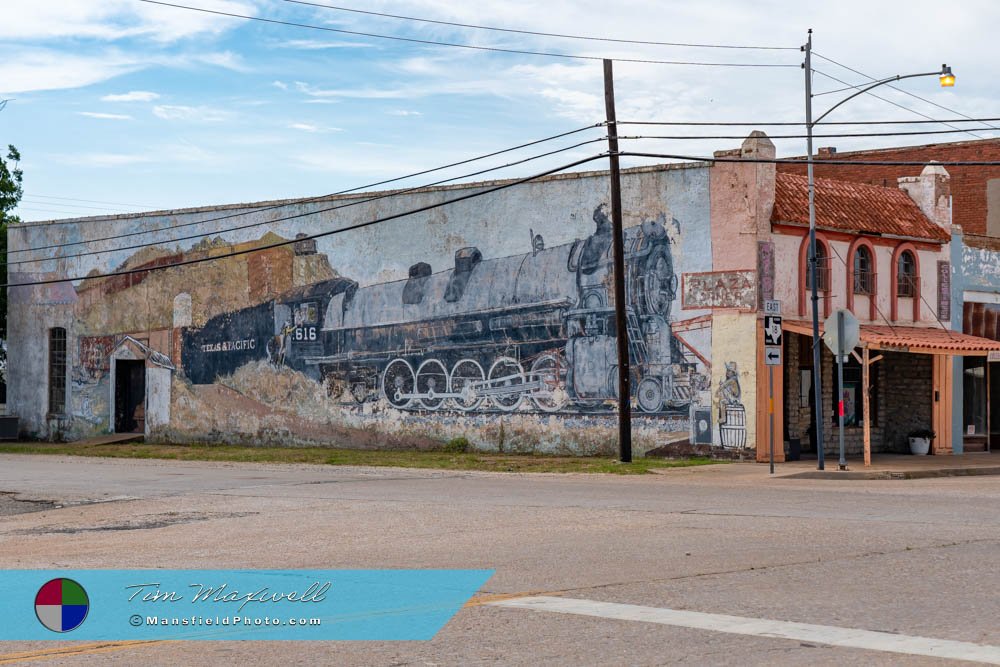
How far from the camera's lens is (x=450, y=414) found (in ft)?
111

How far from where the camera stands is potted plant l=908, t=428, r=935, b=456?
32.2 meters

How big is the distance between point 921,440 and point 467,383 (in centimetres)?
1205

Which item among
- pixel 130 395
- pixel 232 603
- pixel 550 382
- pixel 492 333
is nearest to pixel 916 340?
pixel 550 382

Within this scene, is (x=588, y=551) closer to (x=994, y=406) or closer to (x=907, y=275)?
(x=907, y=275)

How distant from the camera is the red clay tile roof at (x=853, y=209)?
29.5 meters

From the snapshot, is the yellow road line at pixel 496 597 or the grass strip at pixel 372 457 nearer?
the yellow road line at pixel 496 597

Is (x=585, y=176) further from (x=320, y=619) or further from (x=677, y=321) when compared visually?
(x=320, y=619)

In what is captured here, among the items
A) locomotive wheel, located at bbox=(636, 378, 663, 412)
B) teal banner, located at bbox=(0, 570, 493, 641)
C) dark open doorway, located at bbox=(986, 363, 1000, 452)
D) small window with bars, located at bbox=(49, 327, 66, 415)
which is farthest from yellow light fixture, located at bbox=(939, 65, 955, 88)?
small window with bars, located at bbox=(49, 327, 66, 415)

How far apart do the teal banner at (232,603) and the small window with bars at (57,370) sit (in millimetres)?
33873

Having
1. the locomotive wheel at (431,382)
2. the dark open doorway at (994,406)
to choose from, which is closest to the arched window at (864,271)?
the dark open doorway at (994,406)

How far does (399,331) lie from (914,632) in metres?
27.8

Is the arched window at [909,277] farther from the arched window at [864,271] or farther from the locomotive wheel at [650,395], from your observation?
the locomotive wheel at [650,395]

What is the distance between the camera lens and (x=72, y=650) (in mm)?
7258

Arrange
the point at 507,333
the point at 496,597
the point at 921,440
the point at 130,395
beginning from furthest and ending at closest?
the point at 130,395, the point at 507,333, the point at 921,440, the point at 496,597
